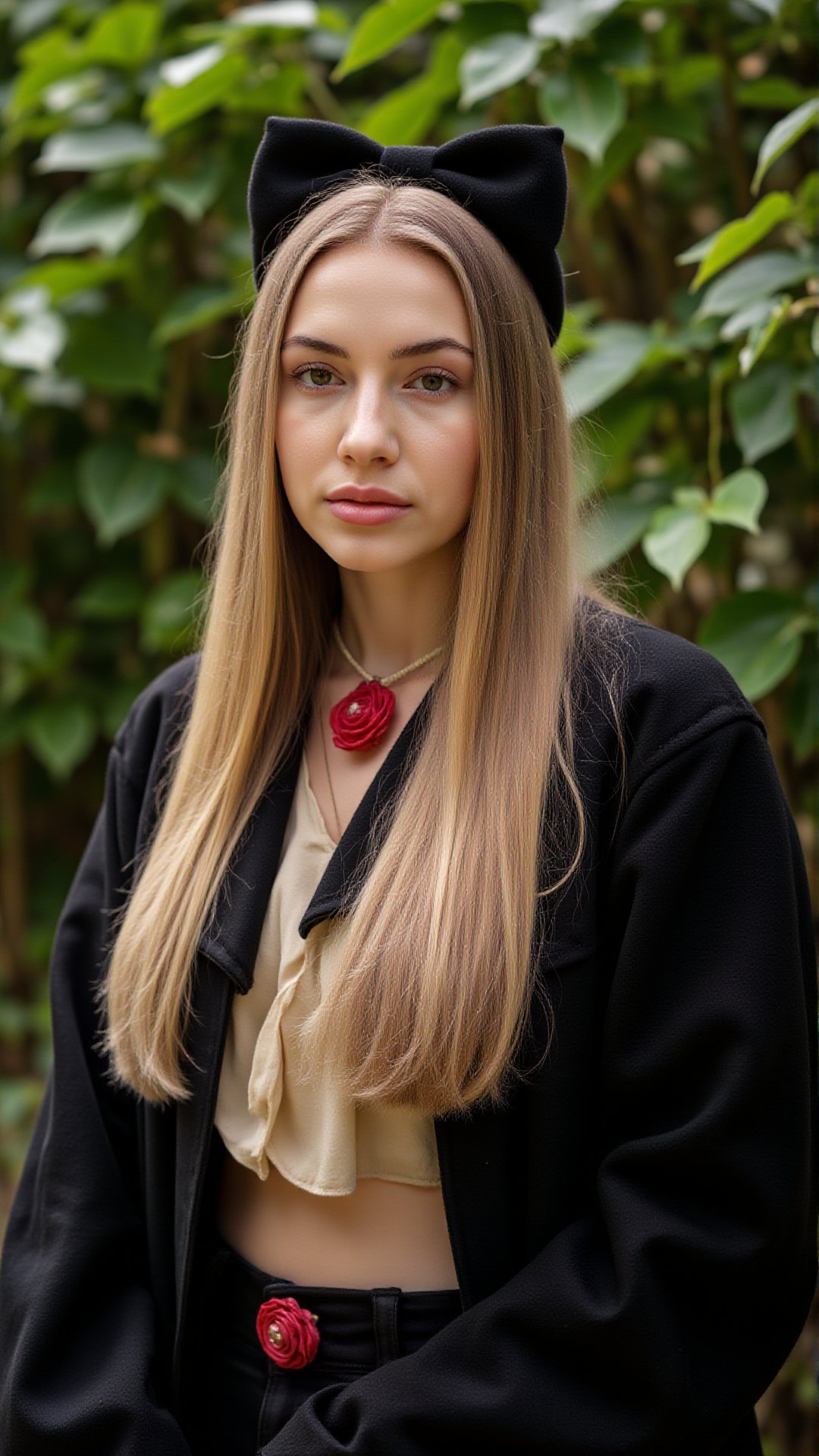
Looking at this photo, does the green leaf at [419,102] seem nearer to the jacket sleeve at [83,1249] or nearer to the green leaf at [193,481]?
the green leaf at [193,481]

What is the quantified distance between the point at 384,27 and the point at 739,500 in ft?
2.44

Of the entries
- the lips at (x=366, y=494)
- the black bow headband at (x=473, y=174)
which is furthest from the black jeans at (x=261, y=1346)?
the black bow headband at (x=473, y=174)

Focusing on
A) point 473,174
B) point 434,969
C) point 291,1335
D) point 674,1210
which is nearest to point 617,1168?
point 674,1210

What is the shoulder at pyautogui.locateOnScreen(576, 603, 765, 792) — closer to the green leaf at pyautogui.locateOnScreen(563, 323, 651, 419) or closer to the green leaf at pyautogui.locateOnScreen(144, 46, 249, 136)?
the green leaf at pyautogui.locateOnScreen(563, 323, 651, 419)

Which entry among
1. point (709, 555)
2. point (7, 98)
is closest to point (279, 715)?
point (709, 555)

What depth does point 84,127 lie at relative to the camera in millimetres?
2174

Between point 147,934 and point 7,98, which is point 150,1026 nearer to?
point 147,934

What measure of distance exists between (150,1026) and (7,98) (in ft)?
5.82

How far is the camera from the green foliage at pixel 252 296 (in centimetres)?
170

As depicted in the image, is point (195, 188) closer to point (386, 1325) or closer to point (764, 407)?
point (764, 407)

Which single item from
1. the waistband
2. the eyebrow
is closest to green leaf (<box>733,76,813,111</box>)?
the eyebrow

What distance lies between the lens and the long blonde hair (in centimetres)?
118

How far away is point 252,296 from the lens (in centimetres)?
151

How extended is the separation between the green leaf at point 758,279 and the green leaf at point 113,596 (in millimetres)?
1237
